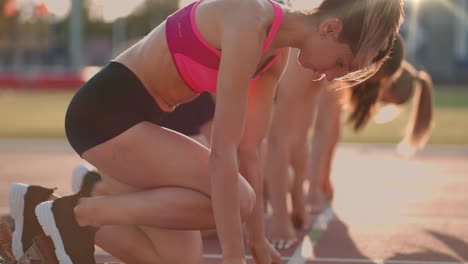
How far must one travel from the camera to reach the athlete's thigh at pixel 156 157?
11.7 ft

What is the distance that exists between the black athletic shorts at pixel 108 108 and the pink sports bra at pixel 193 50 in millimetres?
249

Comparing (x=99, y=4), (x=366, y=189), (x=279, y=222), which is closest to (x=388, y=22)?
(x=279, y=222)

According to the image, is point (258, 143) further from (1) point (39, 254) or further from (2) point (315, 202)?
(2) point (315, 202)

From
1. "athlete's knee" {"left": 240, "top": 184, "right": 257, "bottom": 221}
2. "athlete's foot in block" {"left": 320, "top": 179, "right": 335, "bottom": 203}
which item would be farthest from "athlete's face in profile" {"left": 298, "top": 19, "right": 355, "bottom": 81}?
"athlete's foot in block" {"left": 320, "top": 179, "right": 335, "bottom": 203}

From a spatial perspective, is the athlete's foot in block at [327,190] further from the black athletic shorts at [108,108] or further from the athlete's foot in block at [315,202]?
the black athletic shorts at [108,108]

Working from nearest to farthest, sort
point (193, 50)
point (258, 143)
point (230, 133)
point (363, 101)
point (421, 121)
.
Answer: point (230, 133), point (193, 50), point (258, 143), point (363, 101), point (421, 121)

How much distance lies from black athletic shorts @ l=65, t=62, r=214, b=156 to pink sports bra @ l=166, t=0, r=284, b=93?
0.82ft

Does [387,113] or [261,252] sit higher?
[261,252]

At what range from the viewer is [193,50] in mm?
3379

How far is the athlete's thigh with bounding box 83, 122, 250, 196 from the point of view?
3574 mm

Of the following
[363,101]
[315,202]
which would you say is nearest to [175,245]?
[363,101]

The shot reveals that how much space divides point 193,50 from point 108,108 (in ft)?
1.67

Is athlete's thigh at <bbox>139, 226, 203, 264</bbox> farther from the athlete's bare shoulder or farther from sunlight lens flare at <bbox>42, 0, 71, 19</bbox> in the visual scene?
sunlight lens flare at <bbox>42, 0, 71, 19</bbox>

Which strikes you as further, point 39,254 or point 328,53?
point 39,254
